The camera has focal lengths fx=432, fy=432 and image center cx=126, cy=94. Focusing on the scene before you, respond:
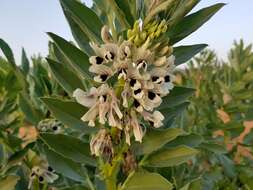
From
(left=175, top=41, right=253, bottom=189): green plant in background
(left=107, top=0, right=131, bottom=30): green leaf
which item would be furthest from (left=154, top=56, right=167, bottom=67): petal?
(left=175, top=41, right=253, bottom=189): green plant in background

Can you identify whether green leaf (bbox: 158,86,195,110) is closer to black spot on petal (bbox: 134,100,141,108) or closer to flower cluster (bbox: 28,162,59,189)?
black spot on petal (bbox: 134,100,141,108)

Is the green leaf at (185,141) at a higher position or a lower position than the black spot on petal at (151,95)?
lower

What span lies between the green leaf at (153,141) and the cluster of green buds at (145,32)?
184mm

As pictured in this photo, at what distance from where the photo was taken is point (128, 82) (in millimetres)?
728

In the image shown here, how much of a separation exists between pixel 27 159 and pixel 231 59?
2071 mm

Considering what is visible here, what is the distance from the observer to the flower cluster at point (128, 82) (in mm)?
720

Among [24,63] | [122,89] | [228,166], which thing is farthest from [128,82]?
[228,166]

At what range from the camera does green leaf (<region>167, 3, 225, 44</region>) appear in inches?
33.4

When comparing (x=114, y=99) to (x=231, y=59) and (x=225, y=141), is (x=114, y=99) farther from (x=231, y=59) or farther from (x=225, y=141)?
(x=231, y=59)

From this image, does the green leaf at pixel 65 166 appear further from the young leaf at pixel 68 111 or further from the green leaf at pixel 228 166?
the green leaf at pixel 228 166

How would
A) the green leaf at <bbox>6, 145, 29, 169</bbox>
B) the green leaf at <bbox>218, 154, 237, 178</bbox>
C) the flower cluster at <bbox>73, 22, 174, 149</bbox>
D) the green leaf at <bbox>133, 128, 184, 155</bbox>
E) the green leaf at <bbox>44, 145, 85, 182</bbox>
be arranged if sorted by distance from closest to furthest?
the flower cluster at <bbox>73, 22, 174, 149</bbox> → the green leaf at <bbox>133, 128, 184, 155</bbox> → the green leaf at <bbox>44, 145, 85, 182</bbox> → the green leaf at <bbox>6, 145, 29, 169</bbox> → the green leaf at <bbox>218, 154, 237, 178</bbox>

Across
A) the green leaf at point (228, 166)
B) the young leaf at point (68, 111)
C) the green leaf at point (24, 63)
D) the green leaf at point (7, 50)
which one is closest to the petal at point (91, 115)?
the young leaf at point (68, 111)

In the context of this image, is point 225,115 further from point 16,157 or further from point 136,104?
point 136,104

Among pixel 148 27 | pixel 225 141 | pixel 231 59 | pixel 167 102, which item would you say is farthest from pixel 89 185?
pixel 231 59
